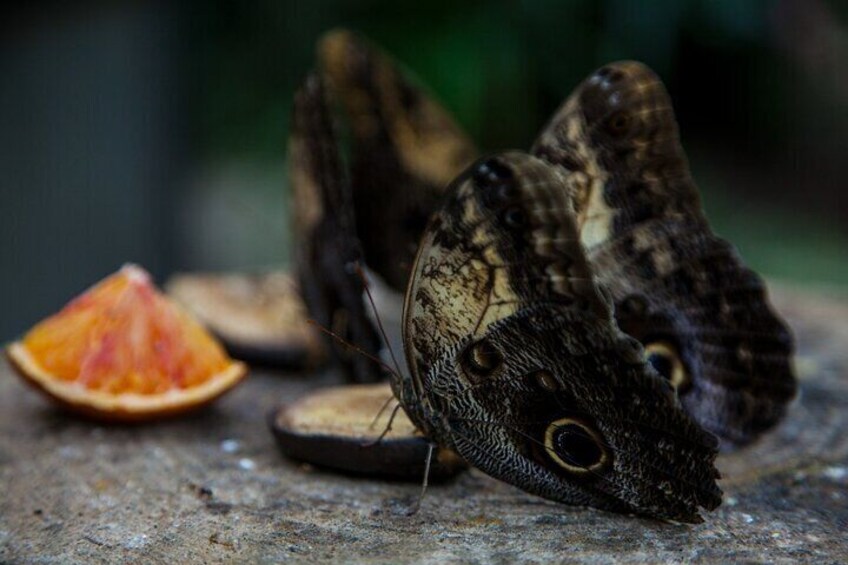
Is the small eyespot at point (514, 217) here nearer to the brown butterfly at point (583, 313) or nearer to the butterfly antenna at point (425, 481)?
the brown butterfly at point (583, 313)

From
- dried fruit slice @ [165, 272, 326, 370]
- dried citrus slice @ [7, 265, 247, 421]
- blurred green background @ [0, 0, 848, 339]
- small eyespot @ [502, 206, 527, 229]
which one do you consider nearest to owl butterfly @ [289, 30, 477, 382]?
dried fruit slice @ [165, 272, 326, 370]

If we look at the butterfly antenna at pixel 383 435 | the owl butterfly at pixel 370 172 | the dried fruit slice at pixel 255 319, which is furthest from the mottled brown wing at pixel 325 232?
the butterfly antenna at pixel 383 435

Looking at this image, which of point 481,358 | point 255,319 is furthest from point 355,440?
point 255,319

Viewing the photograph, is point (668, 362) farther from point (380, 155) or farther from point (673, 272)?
point (380, 155)

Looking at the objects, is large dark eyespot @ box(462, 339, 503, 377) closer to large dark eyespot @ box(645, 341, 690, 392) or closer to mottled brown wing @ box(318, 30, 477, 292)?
large dark eyespot @ box(645, 341, 690, 392)

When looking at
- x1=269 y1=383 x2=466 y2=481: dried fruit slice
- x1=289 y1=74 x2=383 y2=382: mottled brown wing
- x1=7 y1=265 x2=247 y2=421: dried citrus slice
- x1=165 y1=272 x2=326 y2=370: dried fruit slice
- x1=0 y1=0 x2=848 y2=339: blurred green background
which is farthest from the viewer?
x1=0 y1=0 x2=848 y2=339: blurred green background

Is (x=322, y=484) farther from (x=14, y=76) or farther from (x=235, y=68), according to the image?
(x=235, y=68)
